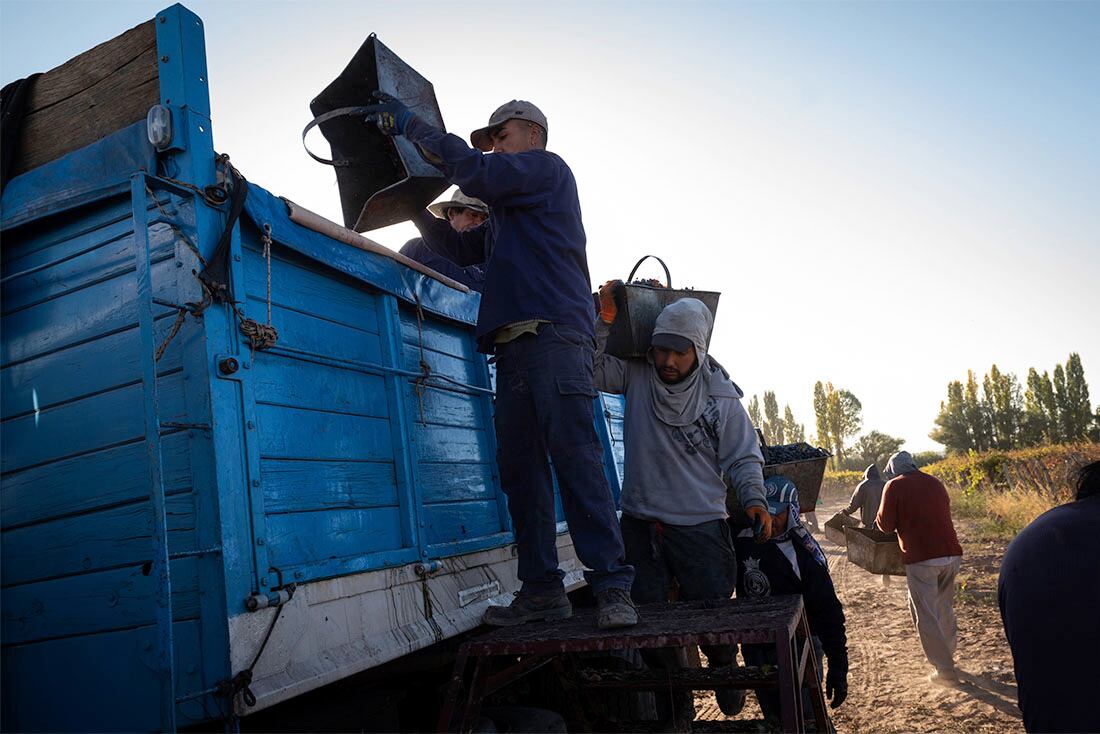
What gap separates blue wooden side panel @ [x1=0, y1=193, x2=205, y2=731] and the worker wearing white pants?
6.46 m

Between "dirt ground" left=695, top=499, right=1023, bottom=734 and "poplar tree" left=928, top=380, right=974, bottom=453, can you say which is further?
"poplar tree" left=928, top=380, right=974, bottom=453

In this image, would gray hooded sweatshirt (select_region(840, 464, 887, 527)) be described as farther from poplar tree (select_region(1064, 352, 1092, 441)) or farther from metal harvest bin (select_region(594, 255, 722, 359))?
poplar tree (select_region(1064, 352, 1092, 441))

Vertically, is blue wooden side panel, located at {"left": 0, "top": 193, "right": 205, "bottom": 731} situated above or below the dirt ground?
above

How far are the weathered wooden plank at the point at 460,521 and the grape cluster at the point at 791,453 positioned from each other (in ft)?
7.10

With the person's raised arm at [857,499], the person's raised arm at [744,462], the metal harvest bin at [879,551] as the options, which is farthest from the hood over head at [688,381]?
the person's raised arm at [857,499]

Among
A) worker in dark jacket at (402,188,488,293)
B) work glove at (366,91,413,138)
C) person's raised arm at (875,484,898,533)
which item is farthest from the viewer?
person's raised arm at (875,484,898,533)

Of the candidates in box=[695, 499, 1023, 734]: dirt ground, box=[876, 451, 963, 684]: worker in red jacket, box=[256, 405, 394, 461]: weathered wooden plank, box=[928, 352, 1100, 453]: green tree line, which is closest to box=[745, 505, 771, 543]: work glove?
box=[256, 405, 394, 461]: weathered wooden plank

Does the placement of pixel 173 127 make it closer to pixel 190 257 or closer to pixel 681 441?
pixel 190 257

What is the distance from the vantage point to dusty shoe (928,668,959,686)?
6.35 meters

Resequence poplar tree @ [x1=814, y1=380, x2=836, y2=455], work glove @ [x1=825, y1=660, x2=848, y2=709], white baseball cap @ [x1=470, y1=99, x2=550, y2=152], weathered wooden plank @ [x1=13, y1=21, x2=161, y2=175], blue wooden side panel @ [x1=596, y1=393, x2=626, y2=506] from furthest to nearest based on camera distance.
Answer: poplar tree @ [x1=814, y1=380, x2=836, y2=455] → blue wooden side panel @ [x1=596, y1=393, x2=626, y2=506] → work glove @ [x1=825, y1=660, x2=848, y2=709] → white baseball cap @ [x1=470, y1=99, x2=550, y2=152] → weathered wooden plank @ [x1=13, y1=21, x2=161, y2=175]

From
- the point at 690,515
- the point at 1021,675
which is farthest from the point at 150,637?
the point at 1021,675

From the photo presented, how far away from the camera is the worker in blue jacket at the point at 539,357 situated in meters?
2.75

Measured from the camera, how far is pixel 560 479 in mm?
2807

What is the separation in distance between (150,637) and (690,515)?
227 cm
